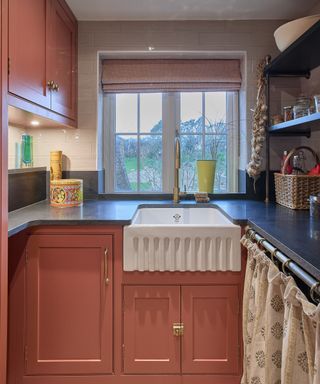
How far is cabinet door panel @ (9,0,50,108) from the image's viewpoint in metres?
1.46

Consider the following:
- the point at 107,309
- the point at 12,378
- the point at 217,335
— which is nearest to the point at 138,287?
the point at 107,309

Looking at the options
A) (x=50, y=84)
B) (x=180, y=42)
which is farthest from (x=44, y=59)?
(x=180, y=42)

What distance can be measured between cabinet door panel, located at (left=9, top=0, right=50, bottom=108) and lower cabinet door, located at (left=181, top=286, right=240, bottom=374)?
46.0 inches

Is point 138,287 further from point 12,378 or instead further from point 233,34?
point 233,34

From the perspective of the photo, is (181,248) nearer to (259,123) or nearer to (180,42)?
(259,123)

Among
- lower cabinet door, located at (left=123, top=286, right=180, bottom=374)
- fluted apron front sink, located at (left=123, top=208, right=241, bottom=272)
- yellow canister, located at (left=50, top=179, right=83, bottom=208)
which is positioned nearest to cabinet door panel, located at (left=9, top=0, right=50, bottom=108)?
yellow canister, located at (left=50, top=179, right=83, bottom=208)

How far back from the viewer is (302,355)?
1.00 metres

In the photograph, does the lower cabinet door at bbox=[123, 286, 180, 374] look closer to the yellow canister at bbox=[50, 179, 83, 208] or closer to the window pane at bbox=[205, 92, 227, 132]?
the yellow canister at bbox=[50, 179, 83, 208]

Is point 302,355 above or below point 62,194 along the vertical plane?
below

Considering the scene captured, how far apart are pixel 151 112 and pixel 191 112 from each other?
291 millimetres

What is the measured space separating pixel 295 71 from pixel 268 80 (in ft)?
0.56

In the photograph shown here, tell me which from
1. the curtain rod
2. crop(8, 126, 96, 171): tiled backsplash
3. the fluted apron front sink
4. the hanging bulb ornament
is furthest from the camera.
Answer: crop(8, 126, 96, 171): tiled backsplash

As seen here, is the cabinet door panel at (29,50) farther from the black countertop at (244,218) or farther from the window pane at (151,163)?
the window pane at (151,163)

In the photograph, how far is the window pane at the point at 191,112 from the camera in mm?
2611
